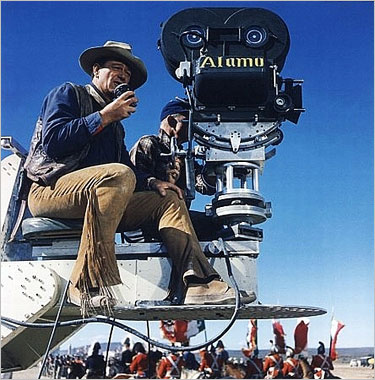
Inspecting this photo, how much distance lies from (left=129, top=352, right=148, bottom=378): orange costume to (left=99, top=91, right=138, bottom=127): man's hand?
A: 316cm

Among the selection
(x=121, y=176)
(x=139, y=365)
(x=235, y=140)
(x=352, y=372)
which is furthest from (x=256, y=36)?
(x=352, y=372)

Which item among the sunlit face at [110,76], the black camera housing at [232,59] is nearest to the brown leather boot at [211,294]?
the black camera housing at [232,59]

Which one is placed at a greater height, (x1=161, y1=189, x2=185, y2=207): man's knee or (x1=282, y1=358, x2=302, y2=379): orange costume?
(x1=161, y1=189, x2=185, y2=207): man's knee

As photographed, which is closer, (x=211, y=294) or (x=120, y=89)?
(x=211, y=294)

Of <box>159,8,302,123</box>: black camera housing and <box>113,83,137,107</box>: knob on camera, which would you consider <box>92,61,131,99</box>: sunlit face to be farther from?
<box>159,8,302,123</box>: black camera housing

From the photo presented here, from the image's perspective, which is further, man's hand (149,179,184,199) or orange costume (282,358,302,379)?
orange costume (282,358,302,379)

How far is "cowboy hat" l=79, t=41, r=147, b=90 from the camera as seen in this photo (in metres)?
3.95

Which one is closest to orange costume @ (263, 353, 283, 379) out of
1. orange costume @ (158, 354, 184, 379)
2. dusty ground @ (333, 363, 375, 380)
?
dusty ground @ (333, 363, 375, 380)

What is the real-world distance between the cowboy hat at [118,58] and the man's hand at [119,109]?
0.87 ft

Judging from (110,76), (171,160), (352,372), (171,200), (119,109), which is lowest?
(352,372)

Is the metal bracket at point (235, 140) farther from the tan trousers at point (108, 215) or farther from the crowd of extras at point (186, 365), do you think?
the crowd of extras at point (186, 365)

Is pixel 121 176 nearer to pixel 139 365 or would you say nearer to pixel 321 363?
pixel 139 365

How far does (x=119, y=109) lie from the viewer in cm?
374

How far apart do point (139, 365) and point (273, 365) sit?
1.84 metres
